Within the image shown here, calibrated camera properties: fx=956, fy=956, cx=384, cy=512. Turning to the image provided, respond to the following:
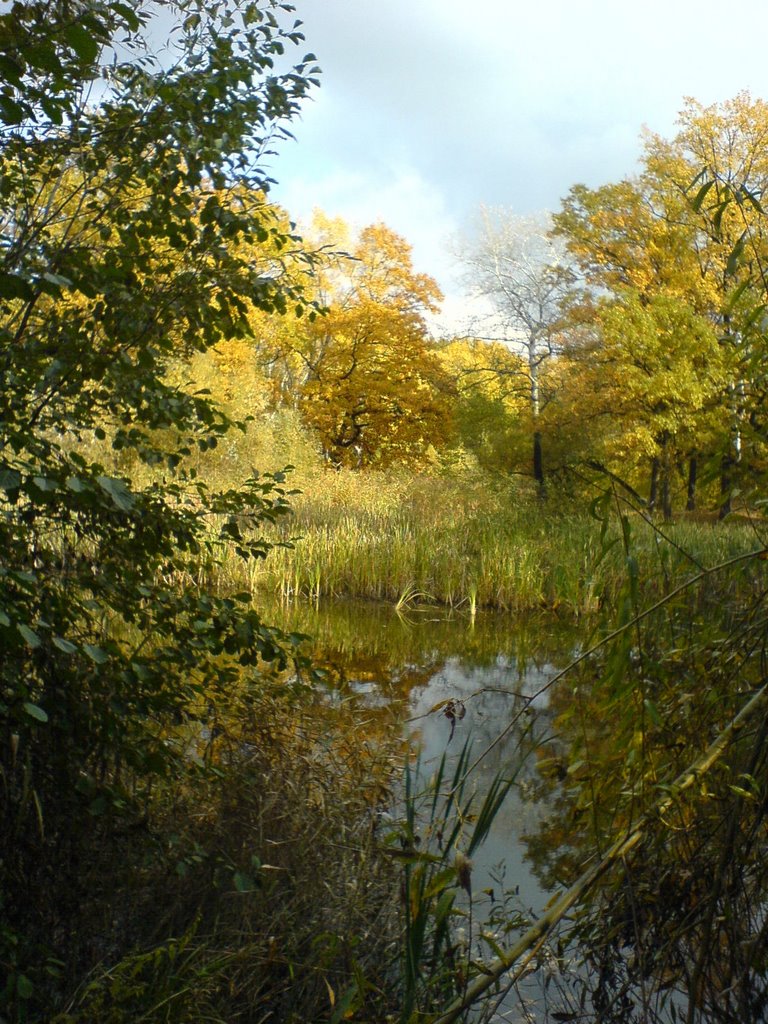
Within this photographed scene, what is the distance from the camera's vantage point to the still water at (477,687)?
3.57 meters

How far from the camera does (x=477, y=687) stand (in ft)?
22.9

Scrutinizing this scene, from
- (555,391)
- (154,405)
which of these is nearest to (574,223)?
(555,391)

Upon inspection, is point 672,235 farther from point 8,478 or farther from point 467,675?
point 8,478

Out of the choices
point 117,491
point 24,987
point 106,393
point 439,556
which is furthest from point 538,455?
point 24,987

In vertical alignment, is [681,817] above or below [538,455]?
below

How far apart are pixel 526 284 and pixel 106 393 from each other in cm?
2093

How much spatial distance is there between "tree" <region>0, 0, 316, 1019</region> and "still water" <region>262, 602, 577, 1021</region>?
32.0 inches

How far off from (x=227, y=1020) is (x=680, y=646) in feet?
4.78

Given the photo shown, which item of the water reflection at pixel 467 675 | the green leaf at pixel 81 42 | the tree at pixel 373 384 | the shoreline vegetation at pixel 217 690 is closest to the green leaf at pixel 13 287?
the shoreline vegetation at pixel 217 690

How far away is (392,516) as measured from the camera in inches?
517

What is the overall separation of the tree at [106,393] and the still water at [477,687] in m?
→ 0.81

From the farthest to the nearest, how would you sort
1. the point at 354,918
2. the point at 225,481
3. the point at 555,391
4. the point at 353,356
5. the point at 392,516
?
the point at 353,356, the point at 555,391, the point at 225,481, the point at 392,516, the point at 354,918

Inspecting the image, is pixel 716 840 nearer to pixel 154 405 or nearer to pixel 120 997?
pixel 120 997

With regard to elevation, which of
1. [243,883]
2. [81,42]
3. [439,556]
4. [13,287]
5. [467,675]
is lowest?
[467,675]
